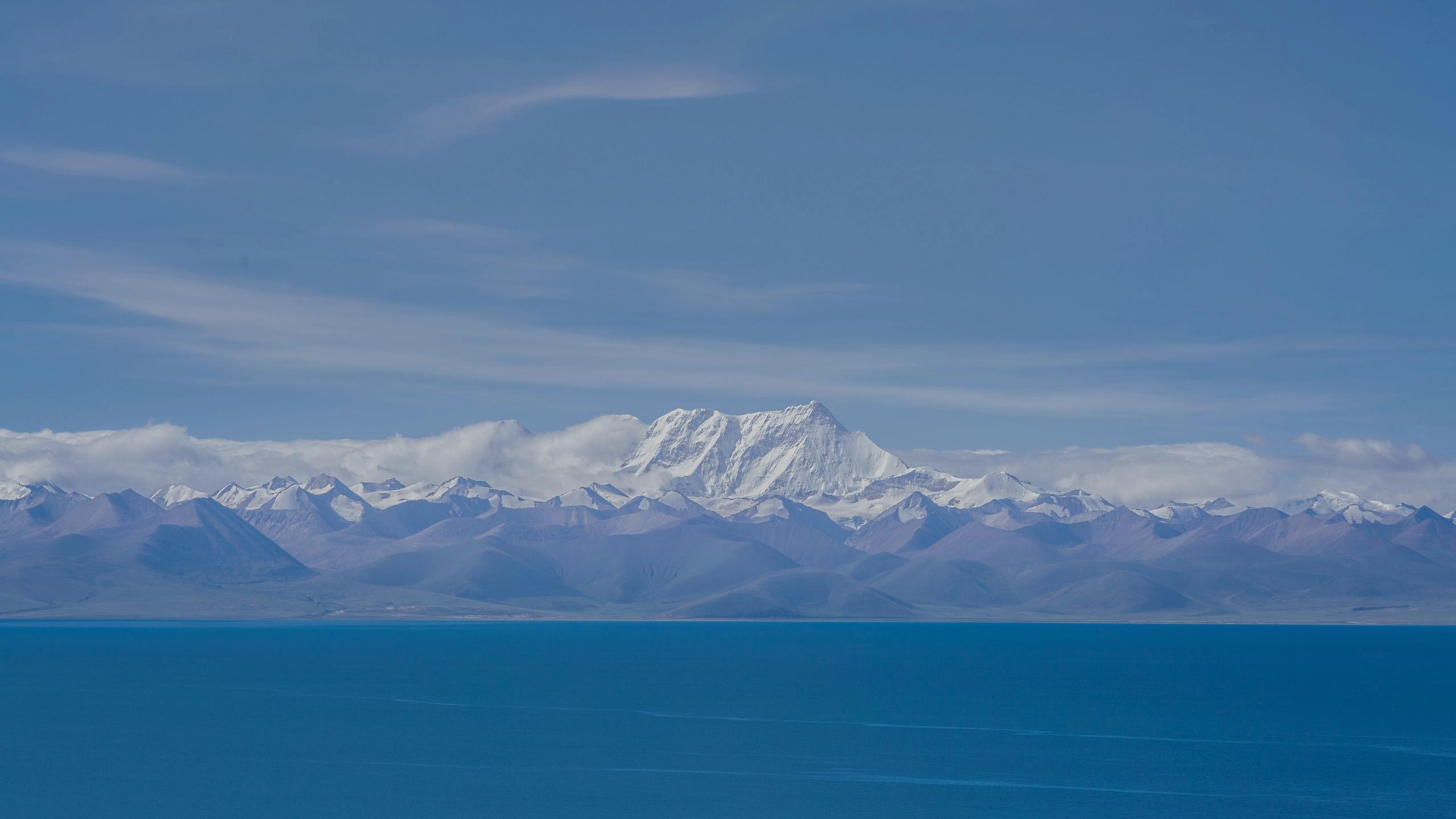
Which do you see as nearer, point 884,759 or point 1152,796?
point 1152,796

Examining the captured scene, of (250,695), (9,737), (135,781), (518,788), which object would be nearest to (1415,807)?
(518,788)

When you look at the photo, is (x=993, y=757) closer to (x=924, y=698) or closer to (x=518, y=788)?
(x=518, y=788)

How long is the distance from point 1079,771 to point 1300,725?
42.6 meters

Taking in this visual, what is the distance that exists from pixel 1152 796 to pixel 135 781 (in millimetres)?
63275

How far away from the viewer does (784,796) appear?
98.4 m

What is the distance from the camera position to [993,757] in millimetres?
118688

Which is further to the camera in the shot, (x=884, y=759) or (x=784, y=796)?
(x=884, y=759)

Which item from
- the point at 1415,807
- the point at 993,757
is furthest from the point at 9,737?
the point at 1415,807

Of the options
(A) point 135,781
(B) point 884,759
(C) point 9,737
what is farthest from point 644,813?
(C) point 9,737

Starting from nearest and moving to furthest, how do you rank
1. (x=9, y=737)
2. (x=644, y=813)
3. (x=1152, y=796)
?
(x=644, y=813), (x=1152, y=796), (x=9, y=737)

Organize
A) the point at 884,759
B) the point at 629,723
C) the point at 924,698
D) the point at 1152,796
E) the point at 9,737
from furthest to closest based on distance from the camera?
the point at 924,698, the point at 629,723, the point at 9,737, the point at 884,759, the point at 1152,796

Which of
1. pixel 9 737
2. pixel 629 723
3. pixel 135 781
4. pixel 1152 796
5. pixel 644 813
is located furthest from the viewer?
pixel 629 723

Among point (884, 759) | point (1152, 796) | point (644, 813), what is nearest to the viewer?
point (644, 813)

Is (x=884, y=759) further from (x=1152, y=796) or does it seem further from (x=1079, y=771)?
(x=1152, y=796)
